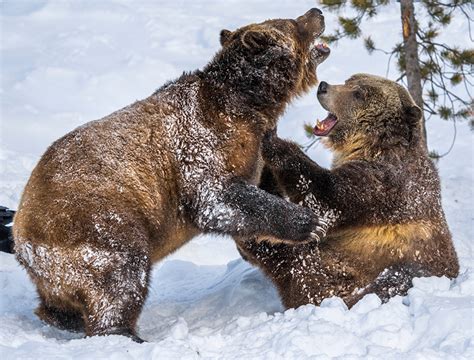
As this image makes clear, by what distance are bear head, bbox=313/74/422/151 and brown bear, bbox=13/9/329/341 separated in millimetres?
341

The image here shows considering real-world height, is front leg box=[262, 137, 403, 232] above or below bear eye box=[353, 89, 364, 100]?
below

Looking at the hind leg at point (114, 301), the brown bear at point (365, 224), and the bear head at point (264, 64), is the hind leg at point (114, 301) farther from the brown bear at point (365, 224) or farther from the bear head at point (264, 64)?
the bear head at point (264, 64)

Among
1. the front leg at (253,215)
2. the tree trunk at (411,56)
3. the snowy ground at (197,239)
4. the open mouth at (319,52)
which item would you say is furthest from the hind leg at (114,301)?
the tree trunk at (411,56)

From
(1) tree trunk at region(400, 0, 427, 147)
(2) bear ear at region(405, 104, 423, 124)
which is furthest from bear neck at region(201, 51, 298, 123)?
(1) tree trunk at region(400, 0, 427, 147)

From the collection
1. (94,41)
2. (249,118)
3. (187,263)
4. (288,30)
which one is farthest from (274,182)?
(94,41)

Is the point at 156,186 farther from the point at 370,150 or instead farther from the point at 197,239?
the point at 197,239

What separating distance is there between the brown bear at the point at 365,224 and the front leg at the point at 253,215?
171mm

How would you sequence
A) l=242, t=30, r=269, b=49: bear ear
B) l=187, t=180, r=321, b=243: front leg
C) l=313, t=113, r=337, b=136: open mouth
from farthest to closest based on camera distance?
l=313, t=113, r=337, b=136: open mouth < l=242, t=30, r=269, b=49: bear ear < l=187, t=180, r=321, b=243: front leg

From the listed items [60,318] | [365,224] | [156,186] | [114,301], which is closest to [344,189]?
[365,224]

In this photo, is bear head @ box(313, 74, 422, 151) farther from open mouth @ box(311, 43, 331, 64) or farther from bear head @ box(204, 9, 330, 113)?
bear head @ box(204, 9, 330, 113)

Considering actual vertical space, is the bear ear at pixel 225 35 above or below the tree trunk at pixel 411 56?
below

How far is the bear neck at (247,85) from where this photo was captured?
6.11 meters

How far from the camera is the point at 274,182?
6.57m

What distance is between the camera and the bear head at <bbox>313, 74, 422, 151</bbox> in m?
6.27
